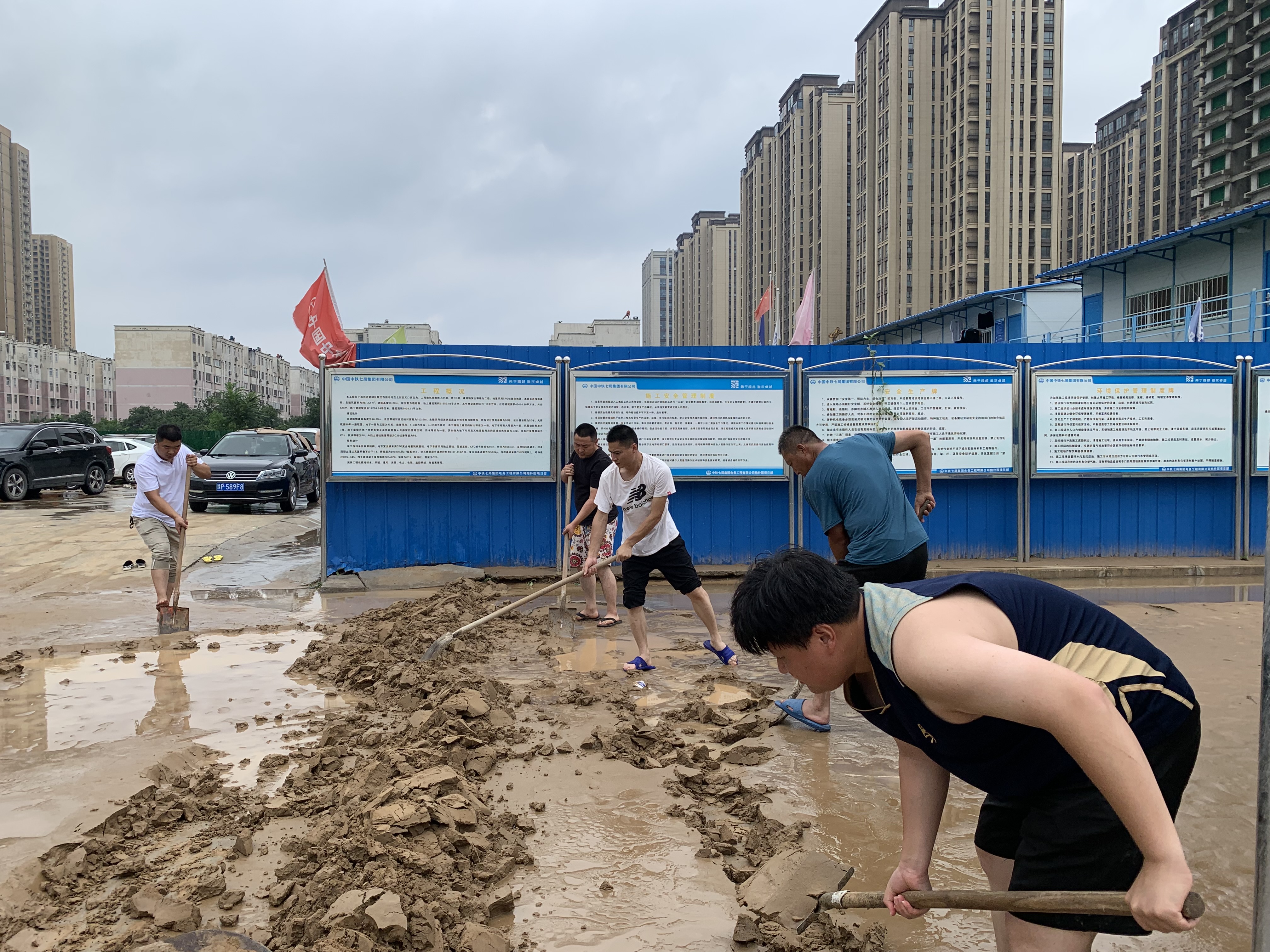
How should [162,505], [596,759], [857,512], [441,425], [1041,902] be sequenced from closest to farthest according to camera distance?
1. [1041,902]
2. [596,759]
3. [857,512]
4. [162,505]
5. [441,425]

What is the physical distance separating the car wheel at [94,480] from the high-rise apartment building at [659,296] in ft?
369

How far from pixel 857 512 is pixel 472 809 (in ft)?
7.89

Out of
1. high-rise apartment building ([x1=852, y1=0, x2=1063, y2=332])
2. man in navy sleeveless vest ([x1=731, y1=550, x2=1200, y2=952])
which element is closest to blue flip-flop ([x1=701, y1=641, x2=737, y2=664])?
man in navy sleeveless vest ([x1=731, y1=550, x2=1200, y2=952])

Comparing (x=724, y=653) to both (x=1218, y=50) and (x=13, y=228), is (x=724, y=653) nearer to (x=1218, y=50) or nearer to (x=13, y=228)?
(x=1218, y=50)

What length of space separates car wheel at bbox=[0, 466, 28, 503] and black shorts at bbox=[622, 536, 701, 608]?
57.5ft

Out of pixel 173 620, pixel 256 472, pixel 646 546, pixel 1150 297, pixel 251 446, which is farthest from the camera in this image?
pixel 1150 297

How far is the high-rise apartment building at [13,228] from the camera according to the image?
8869 cm

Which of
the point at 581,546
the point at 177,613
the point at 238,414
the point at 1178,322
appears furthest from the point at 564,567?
the point at 238,414

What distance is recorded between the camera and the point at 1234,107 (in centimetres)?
5319

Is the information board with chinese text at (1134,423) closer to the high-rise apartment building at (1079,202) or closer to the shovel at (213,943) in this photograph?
the shovel at (213,943)

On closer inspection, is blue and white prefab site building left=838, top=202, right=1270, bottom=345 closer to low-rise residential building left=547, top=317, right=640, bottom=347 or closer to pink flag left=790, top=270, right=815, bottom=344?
pink flag left=790, top=270, right=815, bottom=344

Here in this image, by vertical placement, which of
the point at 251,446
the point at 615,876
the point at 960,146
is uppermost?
the point at 960,146

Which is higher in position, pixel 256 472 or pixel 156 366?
pixel 156 366

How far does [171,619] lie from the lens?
7.12 meters
